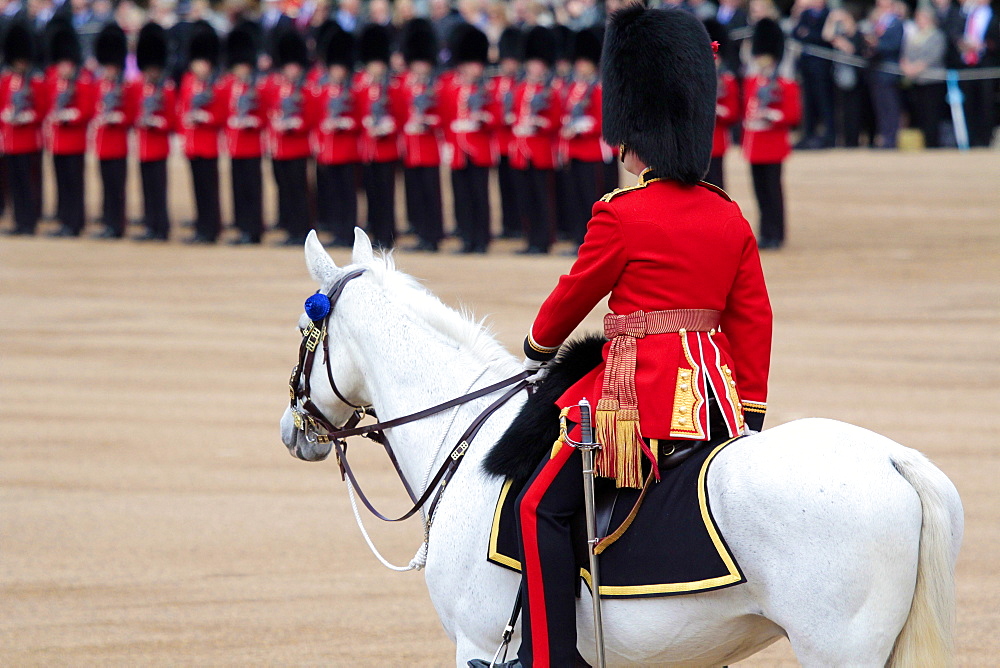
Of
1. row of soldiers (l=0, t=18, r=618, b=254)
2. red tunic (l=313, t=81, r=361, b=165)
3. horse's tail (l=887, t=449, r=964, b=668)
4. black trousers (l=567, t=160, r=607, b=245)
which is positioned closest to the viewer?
horse's tail (l=887, t=449, r=964, b=668)

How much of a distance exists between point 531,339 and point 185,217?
1458 centimetres

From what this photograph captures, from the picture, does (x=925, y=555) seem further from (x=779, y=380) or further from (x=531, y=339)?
(x=779, y=380)

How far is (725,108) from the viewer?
43.1ft

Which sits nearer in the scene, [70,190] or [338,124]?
[338,124]

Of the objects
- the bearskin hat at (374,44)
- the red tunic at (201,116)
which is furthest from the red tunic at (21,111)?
the bearskin hat at (374,44)

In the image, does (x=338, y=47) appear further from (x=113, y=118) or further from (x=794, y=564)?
(x=794, y=564)

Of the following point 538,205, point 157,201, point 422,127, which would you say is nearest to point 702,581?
point 538,205

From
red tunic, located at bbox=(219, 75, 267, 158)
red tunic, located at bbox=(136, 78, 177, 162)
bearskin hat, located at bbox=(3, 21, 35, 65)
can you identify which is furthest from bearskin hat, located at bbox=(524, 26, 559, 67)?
bearskin hat, located at bbox=(3, 21, 35, 65)

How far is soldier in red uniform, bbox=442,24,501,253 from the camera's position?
13.6m

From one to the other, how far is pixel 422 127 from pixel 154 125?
3005 millimetres

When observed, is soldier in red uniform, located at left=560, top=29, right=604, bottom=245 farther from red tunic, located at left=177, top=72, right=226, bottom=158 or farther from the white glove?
the white glove

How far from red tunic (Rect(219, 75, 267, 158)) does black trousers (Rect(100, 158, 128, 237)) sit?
144 centimetres

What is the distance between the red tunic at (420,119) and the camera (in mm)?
13805

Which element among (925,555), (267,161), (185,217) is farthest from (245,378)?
(267,161)
